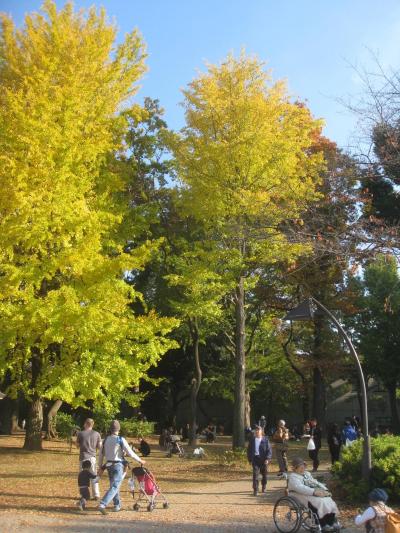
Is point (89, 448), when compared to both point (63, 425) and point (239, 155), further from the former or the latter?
point (63, 425)

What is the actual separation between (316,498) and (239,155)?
36.5ft

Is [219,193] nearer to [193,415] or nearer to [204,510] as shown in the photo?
[204,510]

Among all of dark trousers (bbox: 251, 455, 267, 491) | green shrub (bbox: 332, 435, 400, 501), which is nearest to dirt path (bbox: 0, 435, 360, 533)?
dark trousers (bbox: 251, 455, 267, 491)

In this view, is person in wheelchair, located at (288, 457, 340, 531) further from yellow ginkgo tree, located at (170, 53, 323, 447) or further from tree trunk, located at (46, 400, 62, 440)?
tree trunk, located at (46, 400, 62, 440)

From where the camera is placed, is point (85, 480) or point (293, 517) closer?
point (293, 517)

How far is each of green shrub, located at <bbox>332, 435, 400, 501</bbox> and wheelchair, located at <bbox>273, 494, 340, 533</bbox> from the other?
2278mm

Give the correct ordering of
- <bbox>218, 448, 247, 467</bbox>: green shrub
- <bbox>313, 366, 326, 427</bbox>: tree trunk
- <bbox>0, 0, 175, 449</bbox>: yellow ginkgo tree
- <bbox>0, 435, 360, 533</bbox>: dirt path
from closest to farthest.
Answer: <bbox>0, 435, 360, 533</bbox>: dirt path → <bbox>0, 0, 175, 449</bbox>: yellow ginkgo tree → <bbox>218, 448, 247, 467</bbox>: green shrub → <bbox>313, 366, 326, 427</bbox>: tree trunk

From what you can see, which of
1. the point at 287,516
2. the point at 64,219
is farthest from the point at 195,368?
the point at 287,516

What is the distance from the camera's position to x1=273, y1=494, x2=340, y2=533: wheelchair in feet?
24.9

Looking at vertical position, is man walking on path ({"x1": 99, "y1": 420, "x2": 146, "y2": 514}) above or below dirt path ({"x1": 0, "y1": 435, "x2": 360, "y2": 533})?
above

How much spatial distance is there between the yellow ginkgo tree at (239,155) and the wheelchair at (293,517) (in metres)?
8.90

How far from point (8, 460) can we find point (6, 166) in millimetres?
8211

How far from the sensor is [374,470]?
9.84m

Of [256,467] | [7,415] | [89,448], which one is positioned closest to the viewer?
[89,448]
